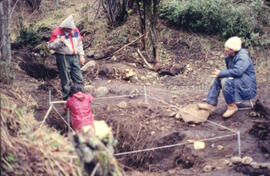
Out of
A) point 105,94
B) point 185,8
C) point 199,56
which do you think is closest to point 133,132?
point 105,94

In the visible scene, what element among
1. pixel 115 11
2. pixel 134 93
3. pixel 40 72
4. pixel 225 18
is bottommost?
pixel 134 93

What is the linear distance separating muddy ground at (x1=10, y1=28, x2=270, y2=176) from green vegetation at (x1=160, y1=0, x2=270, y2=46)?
0.96 m

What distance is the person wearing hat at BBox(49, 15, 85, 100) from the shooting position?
6609 millimetres

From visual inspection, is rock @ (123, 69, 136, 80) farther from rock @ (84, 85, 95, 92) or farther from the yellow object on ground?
the yellow object on ground

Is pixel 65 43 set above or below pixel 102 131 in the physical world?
above

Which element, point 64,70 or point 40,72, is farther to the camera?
point 40,72

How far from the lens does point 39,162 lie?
10.2 feet

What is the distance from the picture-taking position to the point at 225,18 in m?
9.75

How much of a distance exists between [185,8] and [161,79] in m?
2.58

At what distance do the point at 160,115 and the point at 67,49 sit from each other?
7.41 ft

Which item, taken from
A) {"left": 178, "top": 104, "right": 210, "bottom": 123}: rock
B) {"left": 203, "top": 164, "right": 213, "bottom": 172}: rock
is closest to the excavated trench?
{"left": 178, "top": 104, "right": 210, "bottom": 123}: rock

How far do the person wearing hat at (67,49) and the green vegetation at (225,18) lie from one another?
172 inches

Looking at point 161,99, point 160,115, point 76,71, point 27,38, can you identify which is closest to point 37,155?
point 160,115

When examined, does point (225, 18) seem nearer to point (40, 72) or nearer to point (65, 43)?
point (65, 43)
